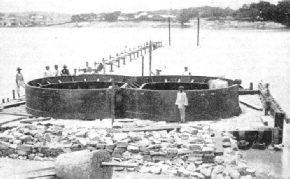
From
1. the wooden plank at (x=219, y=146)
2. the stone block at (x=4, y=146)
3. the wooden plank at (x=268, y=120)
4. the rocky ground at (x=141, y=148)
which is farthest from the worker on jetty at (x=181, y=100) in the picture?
the stone block at (x=4, y=146)

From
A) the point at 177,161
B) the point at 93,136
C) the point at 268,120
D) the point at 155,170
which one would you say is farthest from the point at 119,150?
the point at 268,120

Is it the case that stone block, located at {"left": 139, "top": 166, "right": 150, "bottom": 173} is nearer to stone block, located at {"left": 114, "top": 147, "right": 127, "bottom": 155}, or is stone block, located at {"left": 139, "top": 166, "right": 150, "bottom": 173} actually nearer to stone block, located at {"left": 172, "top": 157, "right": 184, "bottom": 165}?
stone block, located at {"left": 172, "top": 157, "right": 184, "bottom": 165}

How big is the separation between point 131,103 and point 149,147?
490cm

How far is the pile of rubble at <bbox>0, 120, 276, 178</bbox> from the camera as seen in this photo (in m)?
12.5

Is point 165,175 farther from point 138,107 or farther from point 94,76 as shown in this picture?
point 94,76

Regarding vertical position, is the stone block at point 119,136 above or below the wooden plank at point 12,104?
above

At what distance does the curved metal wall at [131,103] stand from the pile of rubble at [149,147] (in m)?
2.35

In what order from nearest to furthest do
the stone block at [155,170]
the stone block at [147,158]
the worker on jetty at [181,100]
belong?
the stone block at [155,170] → the stone block at [147,158] → the worker on jetty at [181,100]

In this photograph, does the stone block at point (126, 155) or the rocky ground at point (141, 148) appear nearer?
the rocky ground at point (141, 148)

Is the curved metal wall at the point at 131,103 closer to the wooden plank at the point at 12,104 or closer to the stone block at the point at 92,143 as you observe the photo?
the wooden plank at the point at 12,104

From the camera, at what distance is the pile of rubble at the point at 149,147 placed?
491 inches

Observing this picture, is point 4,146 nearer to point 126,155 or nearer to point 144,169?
point 126,155

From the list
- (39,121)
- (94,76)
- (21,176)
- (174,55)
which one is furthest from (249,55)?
(21,176)

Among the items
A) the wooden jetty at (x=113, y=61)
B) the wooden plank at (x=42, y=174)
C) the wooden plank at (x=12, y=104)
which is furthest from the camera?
the wooden jetty at (x=113, y=61)
